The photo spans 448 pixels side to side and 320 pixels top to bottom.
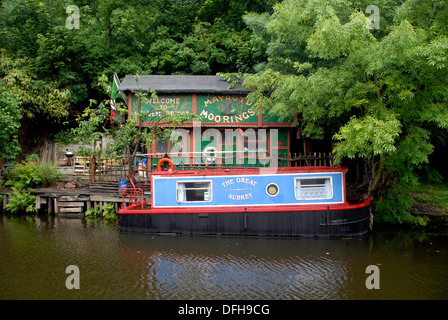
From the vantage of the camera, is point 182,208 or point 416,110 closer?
point 416,110

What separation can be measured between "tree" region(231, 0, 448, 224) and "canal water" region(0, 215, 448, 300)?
2488 mm

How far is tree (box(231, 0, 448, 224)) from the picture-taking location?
10.1 metres

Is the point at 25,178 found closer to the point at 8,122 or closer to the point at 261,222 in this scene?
the point at 8,122

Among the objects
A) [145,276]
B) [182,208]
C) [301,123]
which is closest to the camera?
[145,276]

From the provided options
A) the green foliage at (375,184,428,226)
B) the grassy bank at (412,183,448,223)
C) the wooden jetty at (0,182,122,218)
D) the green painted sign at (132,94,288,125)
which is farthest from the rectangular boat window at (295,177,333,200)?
the wooden jetty at (0,182,122,218)

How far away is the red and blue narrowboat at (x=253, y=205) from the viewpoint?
11328 mm

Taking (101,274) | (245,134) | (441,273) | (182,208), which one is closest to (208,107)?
(245,134)

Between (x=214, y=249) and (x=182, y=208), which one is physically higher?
(x=182, y=208)

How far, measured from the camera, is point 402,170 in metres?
12.6

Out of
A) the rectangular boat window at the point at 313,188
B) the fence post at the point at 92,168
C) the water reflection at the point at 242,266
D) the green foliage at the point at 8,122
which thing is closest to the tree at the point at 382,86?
the rectangular boat window at the point at 313,188

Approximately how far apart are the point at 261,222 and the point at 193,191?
2.55m

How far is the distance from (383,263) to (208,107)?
10.5 meters

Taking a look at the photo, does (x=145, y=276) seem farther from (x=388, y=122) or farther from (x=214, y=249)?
(x=388, y=122)
